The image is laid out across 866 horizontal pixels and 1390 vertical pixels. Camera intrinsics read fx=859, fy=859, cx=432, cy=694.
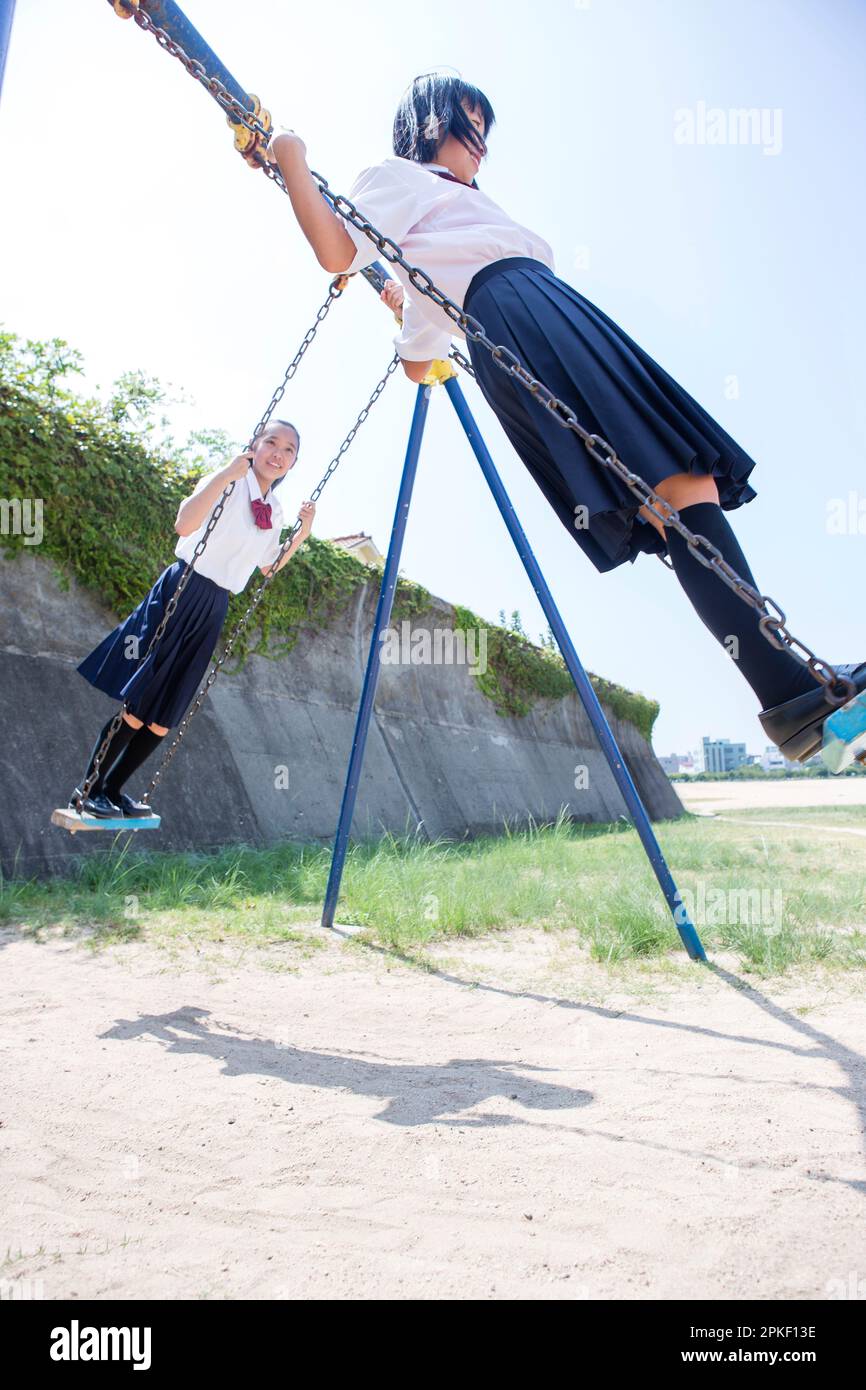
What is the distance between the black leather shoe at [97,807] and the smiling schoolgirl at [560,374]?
199 cm

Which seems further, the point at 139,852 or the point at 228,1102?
the point at 139,852

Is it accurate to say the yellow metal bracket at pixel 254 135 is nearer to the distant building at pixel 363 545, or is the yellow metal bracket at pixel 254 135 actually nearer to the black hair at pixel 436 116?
the black hair at pixel 436 116

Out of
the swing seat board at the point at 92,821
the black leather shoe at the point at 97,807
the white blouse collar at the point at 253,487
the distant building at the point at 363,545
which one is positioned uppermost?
the distant building at the point at 363,545

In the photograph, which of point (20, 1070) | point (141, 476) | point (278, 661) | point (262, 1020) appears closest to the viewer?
point (20, 1070)

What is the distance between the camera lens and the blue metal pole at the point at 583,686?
11.2 feet

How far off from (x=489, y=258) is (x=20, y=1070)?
2185 millimetres

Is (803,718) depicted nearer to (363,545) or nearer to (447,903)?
(447,903)

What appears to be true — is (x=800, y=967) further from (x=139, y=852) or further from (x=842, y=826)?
(x=842, y=826)

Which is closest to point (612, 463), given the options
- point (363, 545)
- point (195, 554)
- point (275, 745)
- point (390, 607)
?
A: point (195, 554)

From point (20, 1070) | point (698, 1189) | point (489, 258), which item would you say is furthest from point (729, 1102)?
point (489, 258)

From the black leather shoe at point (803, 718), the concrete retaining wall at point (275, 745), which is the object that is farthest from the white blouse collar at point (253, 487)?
the concrete retaining wall at point (275, 745)

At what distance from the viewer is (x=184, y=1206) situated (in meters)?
1.33

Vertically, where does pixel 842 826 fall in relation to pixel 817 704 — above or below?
below

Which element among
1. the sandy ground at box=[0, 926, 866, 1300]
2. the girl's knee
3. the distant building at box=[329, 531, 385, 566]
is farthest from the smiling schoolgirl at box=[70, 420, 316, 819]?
the distant building at box=[329, 531, 385, 566]
